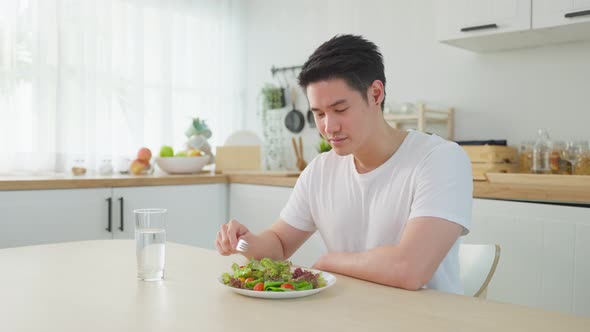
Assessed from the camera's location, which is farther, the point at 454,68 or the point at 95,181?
the point at 454,68

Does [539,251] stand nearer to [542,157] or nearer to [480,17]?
[542,157]

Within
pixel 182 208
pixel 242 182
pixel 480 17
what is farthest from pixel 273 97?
pixel 480 17

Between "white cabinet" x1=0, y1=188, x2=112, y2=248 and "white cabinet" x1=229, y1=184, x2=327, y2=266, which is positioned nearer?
"white cabinet" x1=0, y1=188, x2=112, y2=248

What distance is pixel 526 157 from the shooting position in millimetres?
2943

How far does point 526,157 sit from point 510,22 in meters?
0.67

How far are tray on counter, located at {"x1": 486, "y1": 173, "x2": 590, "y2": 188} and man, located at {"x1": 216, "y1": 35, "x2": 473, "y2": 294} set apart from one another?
1.12 m

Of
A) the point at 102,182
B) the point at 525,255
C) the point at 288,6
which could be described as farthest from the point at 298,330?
the point at 288,6

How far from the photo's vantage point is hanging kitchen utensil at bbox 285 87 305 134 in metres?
4.14

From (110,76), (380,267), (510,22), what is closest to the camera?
(380,267)

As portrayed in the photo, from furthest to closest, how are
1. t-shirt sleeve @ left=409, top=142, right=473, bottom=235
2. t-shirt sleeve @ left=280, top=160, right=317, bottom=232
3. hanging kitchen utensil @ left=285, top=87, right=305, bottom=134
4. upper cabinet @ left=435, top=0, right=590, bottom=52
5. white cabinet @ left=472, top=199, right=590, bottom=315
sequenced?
hanging kitchen utensil @ left=285, top=87, right=305, bottom=134 < upper cabinet @ left=435, top=0, right=590, bottom=52 < white cabinet @ left=472, top=199, right=590, bottom=315 < t-shirt sleeve @ left=280, top=160, right=317, bottom=232 < t-shirt sleeve @ left=409, top=142, right=473, bottom=235

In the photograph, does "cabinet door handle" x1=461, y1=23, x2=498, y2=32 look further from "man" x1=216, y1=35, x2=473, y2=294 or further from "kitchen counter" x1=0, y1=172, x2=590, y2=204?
"man" x1=216, y1=35, x2=473, y2=294

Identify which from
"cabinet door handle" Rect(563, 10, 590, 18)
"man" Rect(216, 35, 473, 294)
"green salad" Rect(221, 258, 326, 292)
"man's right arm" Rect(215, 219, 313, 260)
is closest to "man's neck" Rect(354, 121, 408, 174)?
"man" Rect(216, 35, 473, 294)

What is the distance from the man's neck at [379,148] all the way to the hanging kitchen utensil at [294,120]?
2.51 metres

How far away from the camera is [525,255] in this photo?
2268 mm
